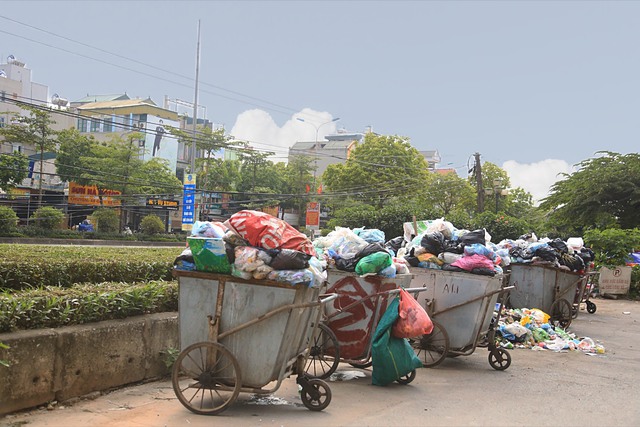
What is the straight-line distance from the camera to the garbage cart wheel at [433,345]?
7.59 m

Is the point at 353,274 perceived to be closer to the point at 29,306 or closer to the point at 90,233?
the point at 29,306

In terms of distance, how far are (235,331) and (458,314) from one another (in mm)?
3699

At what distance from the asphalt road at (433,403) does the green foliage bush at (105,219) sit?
38891 mm

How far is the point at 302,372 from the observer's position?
5.35m

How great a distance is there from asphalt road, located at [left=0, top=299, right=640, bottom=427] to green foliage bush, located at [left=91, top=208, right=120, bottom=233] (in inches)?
1531

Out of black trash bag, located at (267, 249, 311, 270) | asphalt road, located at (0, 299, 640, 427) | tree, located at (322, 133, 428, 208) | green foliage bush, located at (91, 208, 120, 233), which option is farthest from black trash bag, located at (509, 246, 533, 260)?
tree, located at (322, 133, 428, 208)

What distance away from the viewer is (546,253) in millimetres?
11461

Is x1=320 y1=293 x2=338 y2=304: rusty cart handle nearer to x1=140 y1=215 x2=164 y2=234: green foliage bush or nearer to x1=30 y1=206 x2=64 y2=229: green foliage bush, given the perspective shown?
x1=30 y1=206 x2=64 y2=229: green foliage bush

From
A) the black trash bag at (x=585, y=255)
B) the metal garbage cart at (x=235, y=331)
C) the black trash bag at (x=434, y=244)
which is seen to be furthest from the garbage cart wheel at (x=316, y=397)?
the black trash bag at (x=585, y=255)

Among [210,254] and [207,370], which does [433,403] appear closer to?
[207,370]

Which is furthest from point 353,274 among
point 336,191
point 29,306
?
point 336,191

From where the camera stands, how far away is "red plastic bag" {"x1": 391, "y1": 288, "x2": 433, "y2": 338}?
6244 millimetres

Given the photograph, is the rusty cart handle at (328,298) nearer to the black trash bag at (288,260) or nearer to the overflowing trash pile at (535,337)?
the black trash bag at (288,260)

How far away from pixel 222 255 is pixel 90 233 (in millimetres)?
36070
